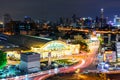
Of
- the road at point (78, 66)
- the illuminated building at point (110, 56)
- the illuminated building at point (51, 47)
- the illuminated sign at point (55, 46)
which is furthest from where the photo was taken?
the illuminated sign at point (55, 46)

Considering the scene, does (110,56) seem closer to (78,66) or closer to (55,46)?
(78,66)

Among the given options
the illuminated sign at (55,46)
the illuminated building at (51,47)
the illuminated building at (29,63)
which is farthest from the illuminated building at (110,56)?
the illuminated building at (29,63)

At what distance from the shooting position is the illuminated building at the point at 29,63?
20.1 m

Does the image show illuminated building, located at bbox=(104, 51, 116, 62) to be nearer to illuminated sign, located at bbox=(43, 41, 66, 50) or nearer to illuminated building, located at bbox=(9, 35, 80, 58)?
illuminated building, located at bbox=(9, 35, 80, 58)

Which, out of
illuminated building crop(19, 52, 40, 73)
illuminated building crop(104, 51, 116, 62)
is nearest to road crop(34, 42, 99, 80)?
illuminated building crop(19, 52, 40, 73)

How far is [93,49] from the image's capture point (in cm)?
3075

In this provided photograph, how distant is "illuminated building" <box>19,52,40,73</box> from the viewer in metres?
20.1

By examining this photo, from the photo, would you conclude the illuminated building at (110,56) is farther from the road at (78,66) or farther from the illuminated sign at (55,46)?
the illuminated sign at (55,46)

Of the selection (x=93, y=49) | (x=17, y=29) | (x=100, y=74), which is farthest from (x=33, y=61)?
(x=17, y=29)

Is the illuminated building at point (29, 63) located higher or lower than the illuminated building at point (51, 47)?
lower

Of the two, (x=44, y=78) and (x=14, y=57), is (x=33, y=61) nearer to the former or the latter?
(x=44, y=78)

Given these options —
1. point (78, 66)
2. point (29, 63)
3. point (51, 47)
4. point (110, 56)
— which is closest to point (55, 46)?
point (51, 47)

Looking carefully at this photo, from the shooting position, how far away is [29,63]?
795 inches

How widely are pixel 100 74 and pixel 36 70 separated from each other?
5251 mm
